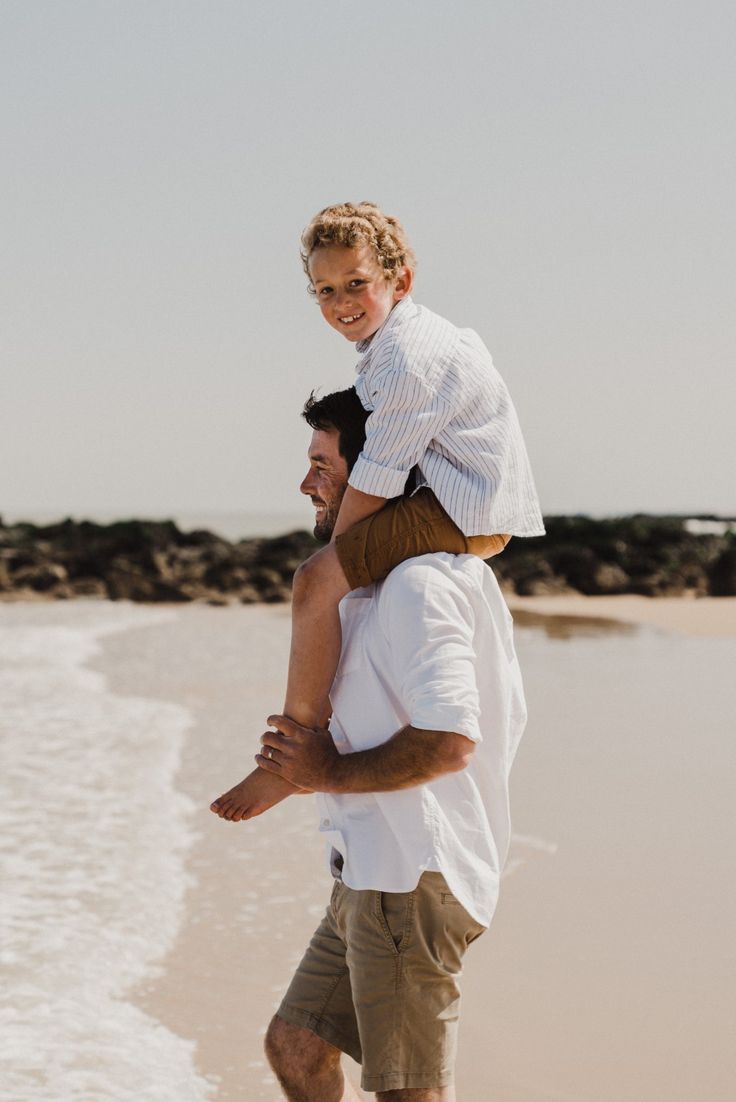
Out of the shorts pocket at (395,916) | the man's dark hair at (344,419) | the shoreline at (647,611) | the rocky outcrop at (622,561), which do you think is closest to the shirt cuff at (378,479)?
the man's dark hair at (344,419)

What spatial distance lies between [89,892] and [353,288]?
10.8 ft

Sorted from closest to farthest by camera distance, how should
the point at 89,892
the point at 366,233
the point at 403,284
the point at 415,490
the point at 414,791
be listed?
the point at 414,791 < the point at 415,490 < the point at 366,233 < the point at 403,284 < the point at 89,892

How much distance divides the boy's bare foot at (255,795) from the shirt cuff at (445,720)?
0.50 meters

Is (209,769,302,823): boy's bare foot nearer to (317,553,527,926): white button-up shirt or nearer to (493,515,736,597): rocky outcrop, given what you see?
(317,553,527,926): white button-up shirt

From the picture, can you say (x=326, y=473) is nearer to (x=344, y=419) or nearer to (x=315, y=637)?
(x=344, y=419)

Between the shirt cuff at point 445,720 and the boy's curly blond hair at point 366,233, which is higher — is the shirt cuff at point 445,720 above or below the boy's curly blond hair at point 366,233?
below

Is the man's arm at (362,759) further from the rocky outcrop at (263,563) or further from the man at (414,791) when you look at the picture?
the rocky outcrop at (263,563)

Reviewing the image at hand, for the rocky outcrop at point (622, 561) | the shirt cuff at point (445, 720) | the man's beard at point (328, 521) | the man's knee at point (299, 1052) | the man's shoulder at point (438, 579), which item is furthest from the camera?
the rocky outcrop at point (622, 561)

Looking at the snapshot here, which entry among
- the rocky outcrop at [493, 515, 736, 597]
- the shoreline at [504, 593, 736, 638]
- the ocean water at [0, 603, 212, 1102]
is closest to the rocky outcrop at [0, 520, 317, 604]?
the rocky outcrop at [493, 515, 736, 597]

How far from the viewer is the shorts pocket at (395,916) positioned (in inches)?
81.1

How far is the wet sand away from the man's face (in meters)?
1.90

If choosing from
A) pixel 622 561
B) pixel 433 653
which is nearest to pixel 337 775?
pixel 433 653

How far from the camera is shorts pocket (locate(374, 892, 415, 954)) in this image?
2.06 metres

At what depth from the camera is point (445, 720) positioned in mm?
1971
